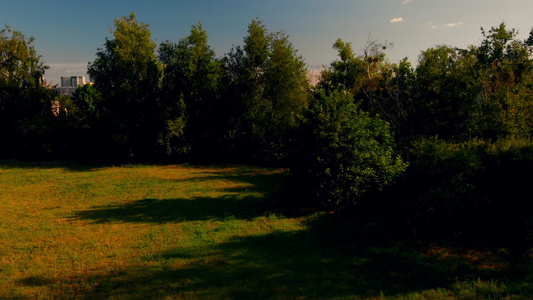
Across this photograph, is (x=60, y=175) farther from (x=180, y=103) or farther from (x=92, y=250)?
(x=92, y=250)

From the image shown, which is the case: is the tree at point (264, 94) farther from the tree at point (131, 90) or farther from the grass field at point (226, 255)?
the grass field at point (226, 255)

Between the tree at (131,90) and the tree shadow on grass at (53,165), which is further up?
the tree at (131,90)

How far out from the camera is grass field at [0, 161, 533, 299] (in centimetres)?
879

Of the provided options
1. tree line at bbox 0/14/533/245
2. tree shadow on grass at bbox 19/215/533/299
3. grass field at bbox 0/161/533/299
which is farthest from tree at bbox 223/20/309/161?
tree shadow on grass at bbox 19/215/533/299

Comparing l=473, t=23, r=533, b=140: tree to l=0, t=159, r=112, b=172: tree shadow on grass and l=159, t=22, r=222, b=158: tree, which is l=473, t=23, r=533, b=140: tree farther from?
l=0, t=159, r=112, b=172: tree shadow on grass

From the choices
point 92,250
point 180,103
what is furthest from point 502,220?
point 180,103

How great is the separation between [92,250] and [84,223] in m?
4.12

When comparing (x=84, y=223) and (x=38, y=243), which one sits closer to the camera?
(x=38, y=243)

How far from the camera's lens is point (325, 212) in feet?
52.6

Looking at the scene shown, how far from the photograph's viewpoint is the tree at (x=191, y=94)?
113 ft

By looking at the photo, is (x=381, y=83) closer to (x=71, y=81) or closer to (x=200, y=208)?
(x=200, y=208)

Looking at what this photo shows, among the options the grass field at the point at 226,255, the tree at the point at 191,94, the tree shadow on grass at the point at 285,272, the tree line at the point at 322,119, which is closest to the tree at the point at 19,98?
the tree line at the point at 322,119

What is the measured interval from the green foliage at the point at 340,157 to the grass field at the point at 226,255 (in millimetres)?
1526

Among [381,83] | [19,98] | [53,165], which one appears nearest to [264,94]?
[381,83]
